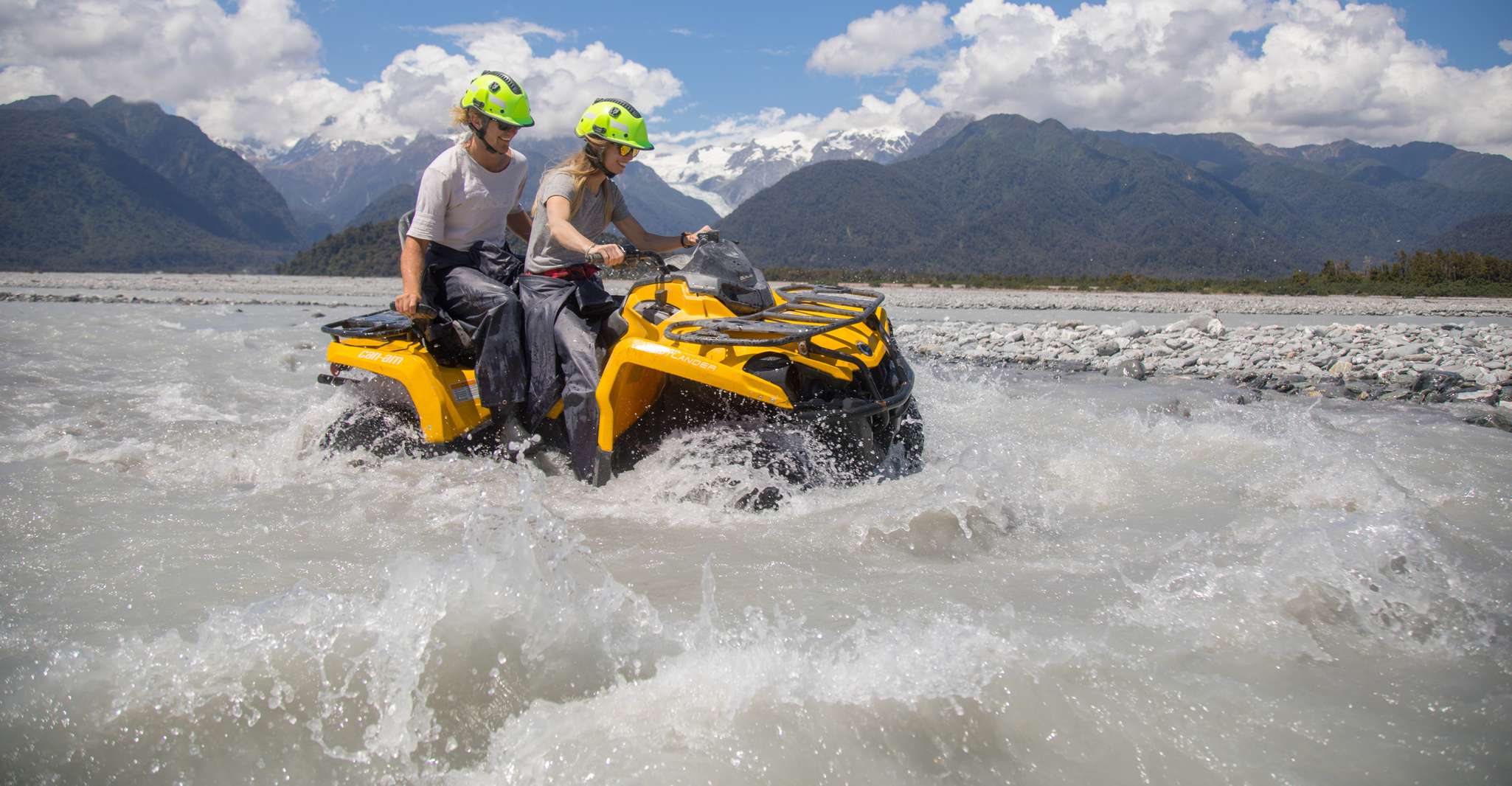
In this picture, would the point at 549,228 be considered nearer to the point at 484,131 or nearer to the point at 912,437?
the point at 484,131

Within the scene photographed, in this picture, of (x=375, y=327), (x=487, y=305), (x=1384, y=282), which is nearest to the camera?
(x=487, y=305)

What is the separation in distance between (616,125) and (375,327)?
225 cm

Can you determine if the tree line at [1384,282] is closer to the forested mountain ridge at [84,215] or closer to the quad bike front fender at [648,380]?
the quad bike front fender at [648,380]

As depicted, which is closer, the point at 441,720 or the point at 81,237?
the point at 441,720

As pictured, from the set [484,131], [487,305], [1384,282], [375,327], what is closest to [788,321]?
[487,305]

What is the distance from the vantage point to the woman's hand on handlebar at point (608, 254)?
15.2 ft

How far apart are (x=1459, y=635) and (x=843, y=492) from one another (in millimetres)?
2632

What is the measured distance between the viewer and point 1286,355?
1214 cm

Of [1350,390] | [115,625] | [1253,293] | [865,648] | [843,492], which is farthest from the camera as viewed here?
[1253,293]

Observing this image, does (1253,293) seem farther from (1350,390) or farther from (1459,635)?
(1459,635)

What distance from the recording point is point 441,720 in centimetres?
268

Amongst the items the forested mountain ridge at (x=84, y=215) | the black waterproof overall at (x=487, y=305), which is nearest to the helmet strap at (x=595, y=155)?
the black waterproof overall at (x=487, y=305)

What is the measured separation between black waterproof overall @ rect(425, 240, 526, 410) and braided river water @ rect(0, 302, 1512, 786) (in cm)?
60

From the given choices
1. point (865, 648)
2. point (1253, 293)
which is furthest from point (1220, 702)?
point (1253, 293)
